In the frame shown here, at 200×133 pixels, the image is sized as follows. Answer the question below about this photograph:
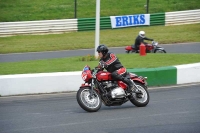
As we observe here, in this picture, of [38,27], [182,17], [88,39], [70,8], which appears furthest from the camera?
[70,8]

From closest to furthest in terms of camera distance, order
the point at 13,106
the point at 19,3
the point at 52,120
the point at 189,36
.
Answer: the point at 52,120
the point at 13,106
the point at 189,36
the point at 19,3

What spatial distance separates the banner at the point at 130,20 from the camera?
114 ft

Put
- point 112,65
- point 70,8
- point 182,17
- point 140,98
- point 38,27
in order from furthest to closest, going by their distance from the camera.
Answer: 1. point 70,8
2. point 182,17
3. point 38,27
4. point 140,98
5. point 112,65

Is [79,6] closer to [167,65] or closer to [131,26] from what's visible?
[131,26]

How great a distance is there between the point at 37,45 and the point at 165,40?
23.5 feet

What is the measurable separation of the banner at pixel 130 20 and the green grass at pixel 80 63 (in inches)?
586

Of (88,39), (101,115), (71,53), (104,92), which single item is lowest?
(71,53)

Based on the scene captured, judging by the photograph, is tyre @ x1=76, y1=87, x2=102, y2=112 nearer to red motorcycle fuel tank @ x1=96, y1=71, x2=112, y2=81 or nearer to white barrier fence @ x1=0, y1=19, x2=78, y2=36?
red motorcycle fuel tank @ x1=96, y1=71, x2=112, y2=81

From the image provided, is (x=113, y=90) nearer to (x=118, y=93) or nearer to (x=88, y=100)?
(x=118, y=93)

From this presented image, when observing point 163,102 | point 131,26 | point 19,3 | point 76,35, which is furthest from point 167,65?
point 19,3

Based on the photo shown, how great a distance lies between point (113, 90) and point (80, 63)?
20.1 ft

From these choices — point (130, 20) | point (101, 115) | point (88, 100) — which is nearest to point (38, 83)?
point (88, 100)

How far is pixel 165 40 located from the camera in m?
31.3

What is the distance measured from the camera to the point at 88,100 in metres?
11.9
